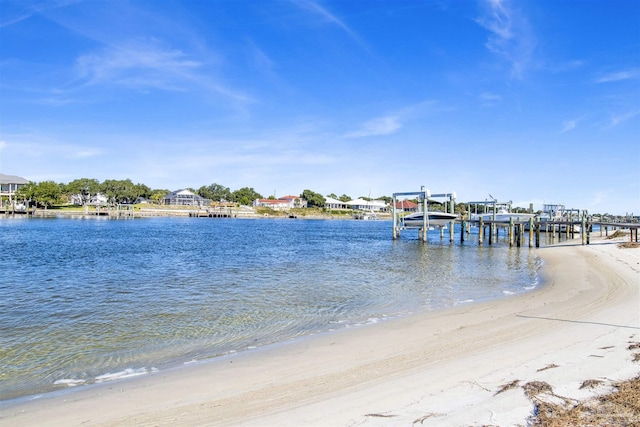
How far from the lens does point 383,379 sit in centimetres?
684

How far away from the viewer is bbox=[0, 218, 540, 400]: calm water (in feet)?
29.0

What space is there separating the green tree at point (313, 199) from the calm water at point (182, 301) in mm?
142684

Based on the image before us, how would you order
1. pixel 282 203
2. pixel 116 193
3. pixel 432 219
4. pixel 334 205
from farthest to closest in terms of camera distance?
pixel 334 205 → pixel 282 203 → pixel 116 193 → pixel 432 219

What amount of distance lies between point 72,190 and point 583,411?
6232 inches

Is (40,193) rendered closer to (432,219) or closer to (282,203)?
(282,203)

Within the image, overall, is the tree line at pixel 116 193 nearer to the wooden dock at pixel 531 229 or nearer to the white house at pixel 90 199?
the white house at pixel 90 199

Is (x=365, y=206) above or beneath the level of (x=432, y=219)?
above

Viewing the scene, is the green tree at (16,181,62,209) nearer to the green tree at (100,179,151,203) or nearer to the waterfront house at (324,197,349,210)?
the green tree at (100,179,151,203)

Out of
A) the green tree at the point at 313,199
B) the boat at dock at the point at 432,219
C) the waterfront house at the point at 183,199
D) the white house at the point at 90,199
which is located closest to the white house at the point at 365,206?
the green tree at the point at 313,199

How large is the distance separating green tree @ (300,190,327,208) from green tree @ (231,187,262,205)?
870 inches

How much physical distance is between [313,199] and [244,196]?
28.9 m

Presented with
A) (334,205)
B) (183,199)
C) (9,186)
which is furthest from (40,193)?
(334,205)

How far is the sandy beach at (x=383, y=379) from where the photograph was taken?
18.0ft

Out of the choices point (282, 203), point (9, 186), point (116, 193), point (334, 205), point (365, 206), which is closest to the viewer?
point (9, 186)
